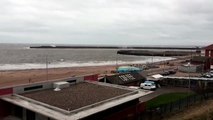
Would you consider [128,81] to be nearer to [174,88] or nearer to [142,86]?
[142,86]

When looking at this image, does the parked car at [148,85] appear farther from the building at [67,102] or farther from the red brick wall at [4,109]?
the red brick wall at [4,109]

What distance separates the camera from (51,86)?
78.0 feet

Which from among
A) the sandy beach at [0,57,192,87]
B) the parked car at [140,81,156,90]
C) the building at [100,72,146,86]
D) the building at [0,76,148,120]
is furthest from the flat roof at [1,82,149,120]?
the sandy beach at [0,57,192,87]

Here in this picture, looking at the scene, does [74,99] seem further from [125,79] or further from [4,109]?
[125,79]

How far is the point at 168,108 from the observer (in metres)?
24.8

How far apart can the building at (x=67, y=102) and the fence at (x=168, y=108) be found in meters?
0.98

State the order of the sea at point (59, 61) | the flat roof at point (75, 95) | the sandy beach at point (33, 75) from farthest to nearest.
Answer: the sea at point (59, 61) → the sandy beach at point (33, 75) → the flat roof at point (75, 95)

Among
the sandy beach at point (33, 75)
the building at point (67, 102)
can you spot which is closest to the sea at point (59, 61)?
the sandy beach at point (33, 75)

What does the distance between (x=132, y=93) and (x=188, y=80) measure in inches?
709

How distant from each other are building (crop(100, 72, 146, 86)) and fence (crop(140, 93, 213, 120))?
897cm

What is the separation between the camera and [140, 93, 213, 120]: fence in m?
22.9

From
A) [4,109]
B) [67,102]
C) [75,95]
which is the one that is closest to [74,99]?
[67,102]

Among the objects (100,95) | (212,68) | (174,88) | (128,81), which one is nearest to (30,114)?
(100,95)

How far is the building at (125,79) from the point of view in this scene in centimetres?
3349
